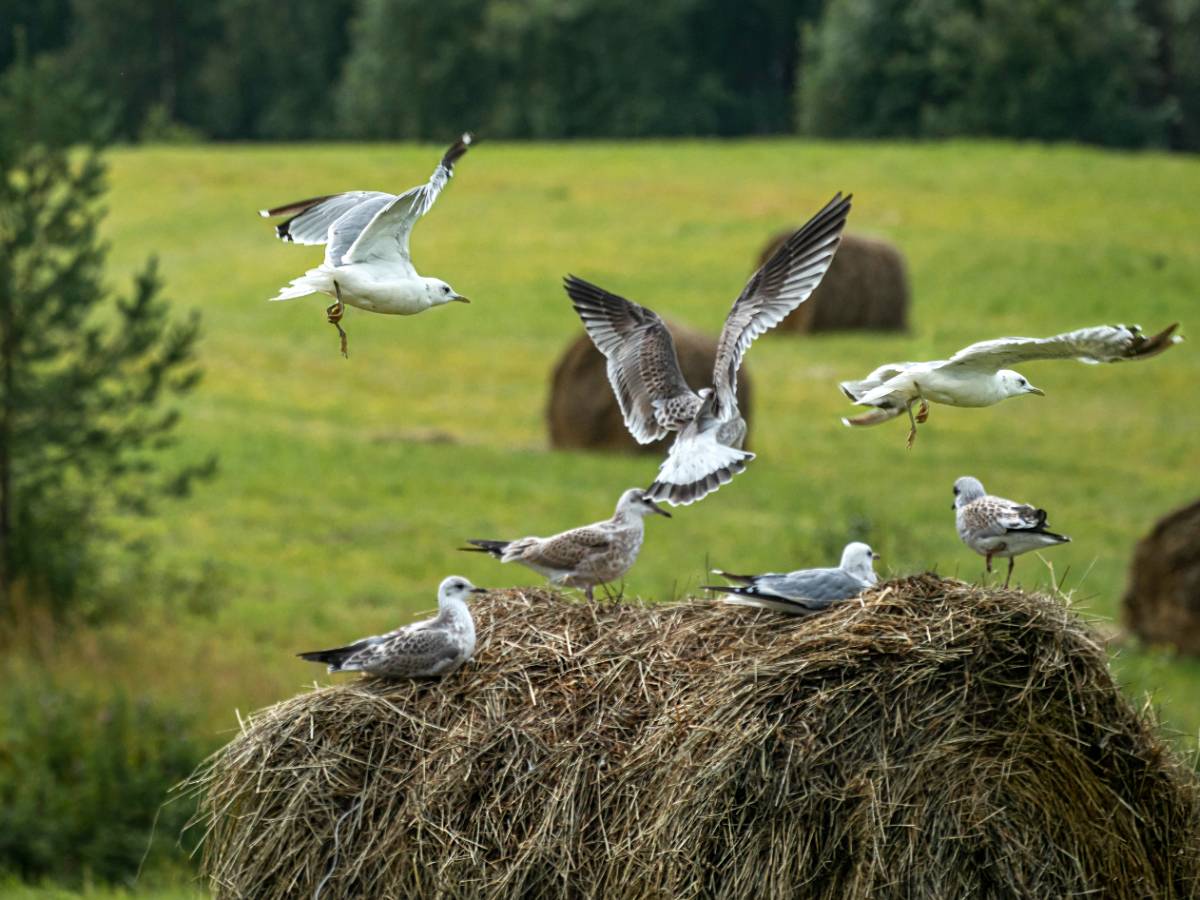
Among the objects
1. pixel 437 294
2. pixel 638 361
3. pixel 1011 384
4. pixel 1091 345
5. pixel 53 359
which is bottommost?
pixel 53 359

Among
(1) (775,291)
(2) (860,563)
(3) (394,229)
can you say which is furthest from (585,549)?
(3) (394,229)

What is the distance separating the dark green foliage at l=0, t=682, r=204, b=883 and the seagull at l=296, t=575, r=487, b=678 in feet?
22.2

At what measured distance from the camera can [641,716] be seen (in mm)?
8133

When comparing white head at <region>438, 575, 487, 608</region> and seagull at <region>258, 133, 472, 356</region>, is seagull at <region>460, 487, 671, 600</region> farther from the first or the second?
seagull at <region>258, 133, 472, 356</region>

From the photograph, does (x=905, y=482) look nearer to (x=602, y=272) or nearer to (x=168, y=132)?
(x=602, y=272)

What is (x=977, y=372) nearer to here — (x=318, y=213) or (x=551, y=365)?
(x=318, y=213)

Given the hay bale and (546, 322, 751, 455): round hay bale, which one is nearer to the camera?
the hay bale

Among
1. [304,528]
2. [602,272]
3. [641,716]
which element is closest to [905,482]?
[304,528]

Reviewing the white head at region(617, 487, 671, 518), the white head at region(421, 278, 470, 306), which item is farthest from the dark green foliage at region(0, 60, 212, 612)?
the white head at region(421, 278, 470, 306)

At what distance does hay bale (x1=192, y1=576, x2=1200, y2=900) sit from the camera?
766 centimetres

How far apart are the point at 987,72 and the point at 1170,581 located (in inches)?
2224

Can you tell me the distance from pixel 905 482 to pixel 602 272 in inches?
650

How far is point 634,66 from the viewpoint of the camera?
8312cm

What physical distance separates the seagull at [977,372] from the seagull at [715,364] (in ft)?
3.04
